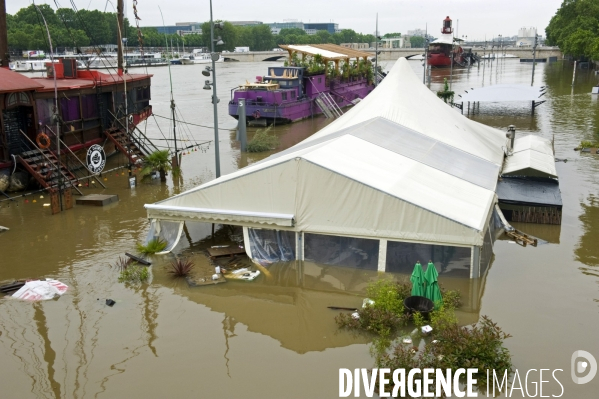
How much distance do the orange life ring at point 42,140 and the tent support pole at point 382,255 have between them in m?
13.4

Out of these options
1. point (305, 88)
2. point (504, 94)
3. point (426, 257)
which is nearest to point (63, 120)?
point (426, 257)

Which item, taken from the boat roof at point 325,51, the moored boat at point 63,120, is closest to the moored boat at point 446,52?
the boat roof at point 325,51

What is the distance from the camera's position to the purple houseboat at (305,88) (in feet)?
121

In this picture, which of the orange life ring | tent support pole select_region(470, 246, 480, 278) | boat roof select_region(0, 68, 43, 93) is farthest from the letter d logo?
boat roof select_region(0, 68, 43, 93)

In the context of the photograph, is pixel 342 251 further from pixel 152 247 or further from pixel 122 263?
pixel 122 263

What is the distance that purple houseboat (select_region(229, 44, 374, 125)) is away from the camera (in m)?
37.0

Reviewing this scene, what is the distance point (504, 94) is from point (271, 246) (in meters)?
28.6

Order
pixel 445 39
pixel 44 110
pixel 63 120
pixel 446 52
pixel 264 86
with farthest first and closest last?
pixel 445 39
pixel 446 52
pixel 264 86
pixel 63 120
pixel 44 110

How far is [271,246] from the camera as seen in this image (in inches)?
527

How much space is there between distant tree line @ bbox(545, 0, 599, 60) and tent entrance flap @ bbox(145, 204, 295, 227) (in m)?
57.1

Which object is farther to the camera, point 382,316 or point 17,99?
point 17,99

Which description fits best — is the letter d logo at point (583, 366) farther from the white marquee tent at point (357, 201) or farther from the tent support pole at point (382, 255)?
the tent support pole at point (382, 255)

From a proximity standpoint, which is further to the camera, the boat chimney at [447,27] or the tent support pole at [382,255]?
the boat chimney at [447,27]

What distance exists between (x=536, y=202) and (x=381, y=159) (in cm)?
489
